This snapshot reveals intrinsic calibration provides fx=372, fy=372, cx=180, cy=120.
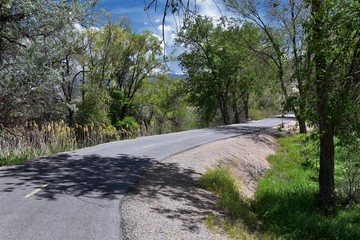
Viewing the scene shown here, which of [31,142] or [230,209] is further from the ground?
[31,142]

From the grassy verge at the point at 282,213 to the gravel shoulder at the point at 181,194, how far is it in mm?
412

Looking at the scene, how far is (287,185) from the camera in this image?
1170 centimetres

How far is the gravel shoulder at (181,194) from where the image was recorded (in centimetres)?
607

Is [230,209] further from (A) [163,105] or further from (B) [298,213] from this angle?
(A) [163,105]

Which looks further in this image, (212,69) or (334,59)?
(212,69)

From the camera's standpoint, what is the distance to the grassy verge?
7652 millimetres

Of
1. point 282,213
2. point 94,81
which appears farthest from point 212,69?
point 282,213

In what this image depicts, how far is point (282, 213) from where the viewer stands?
9.20 m

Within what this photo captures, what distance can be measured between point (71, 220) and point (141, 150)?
8624 mm

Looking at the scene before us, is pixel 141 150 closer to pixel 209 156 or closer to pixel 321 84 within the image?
pixel 209 156

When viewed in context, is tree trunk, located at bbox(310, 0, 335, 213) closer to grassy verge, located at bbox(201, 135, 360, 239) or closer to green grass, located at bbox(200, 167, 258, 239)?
grassy verge, located at bbox(201, 135, 360, 239)

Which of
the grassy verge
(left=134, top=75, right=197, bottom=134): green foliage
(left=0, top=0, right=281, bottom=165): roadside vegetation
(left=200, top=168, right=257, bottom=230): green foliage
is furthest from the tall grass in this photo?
(left=134, top=75, right=197, bottom=134): green foliage

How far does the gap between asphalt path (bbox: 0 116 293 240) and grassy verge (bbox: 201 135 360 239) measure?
6.65ft

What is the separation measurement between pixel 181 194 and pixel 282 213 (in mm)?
2640
